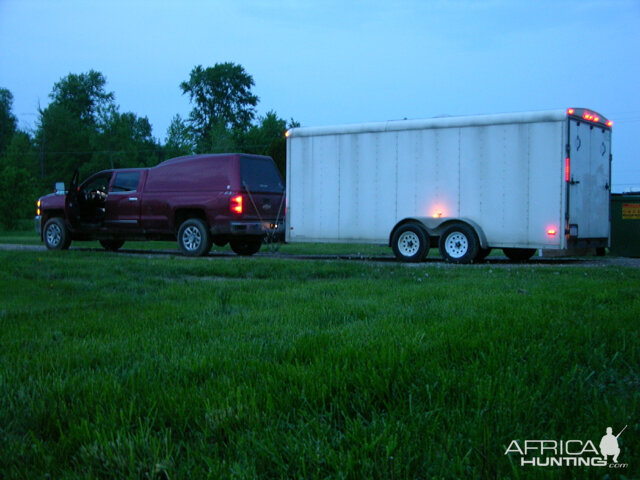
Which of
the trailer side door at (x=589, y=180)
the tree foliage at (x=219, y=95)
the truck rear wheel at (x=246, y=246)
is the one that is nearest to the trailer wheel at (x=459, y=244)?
the trailer side door at (x=589, y=180)

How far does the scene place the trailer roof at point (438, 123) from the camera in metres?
12.3

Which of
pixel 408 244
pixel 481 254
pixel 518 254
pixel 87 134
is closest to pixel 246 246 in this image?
pixel 408 244

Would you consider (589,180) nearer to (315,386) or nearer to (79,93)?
(315,386)

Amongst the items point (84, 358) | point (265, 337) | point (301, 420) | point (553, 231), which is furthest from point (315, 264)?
point (301, 420)

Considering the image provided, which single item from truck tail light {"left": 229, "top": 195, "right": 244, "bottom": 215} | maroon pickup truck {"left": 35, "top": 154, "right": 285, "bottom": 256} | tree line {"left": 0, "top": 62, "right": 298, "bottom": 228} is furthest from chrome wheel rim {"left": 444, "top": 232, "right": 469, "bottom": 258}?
tree line {"left": 0, "top": 62, "right": 298, "bottom": 228}

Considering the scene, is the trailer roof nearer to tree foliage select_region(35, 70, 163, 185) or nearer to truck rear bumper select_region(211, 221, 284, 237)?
truck rear bumper select_region(211, 221, 284, 237)

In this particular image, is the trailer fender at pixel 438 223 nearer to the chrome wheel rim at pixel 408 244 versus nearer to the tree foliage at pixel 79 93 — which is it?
the chrome wheel rim at pixel 408 244

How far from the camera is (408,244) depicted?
44.8 ft

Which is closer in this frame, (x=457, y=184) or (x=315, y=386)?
(x=315, y=386)

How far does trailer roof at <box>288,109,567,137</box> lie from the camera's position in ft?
40.4

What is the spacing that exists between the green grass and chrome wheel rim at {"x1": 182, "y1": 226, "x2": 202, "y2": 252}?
888 centimetres

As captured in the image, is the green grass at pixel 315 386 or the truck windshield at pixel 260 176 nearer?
the green grass at pixel 315 386
